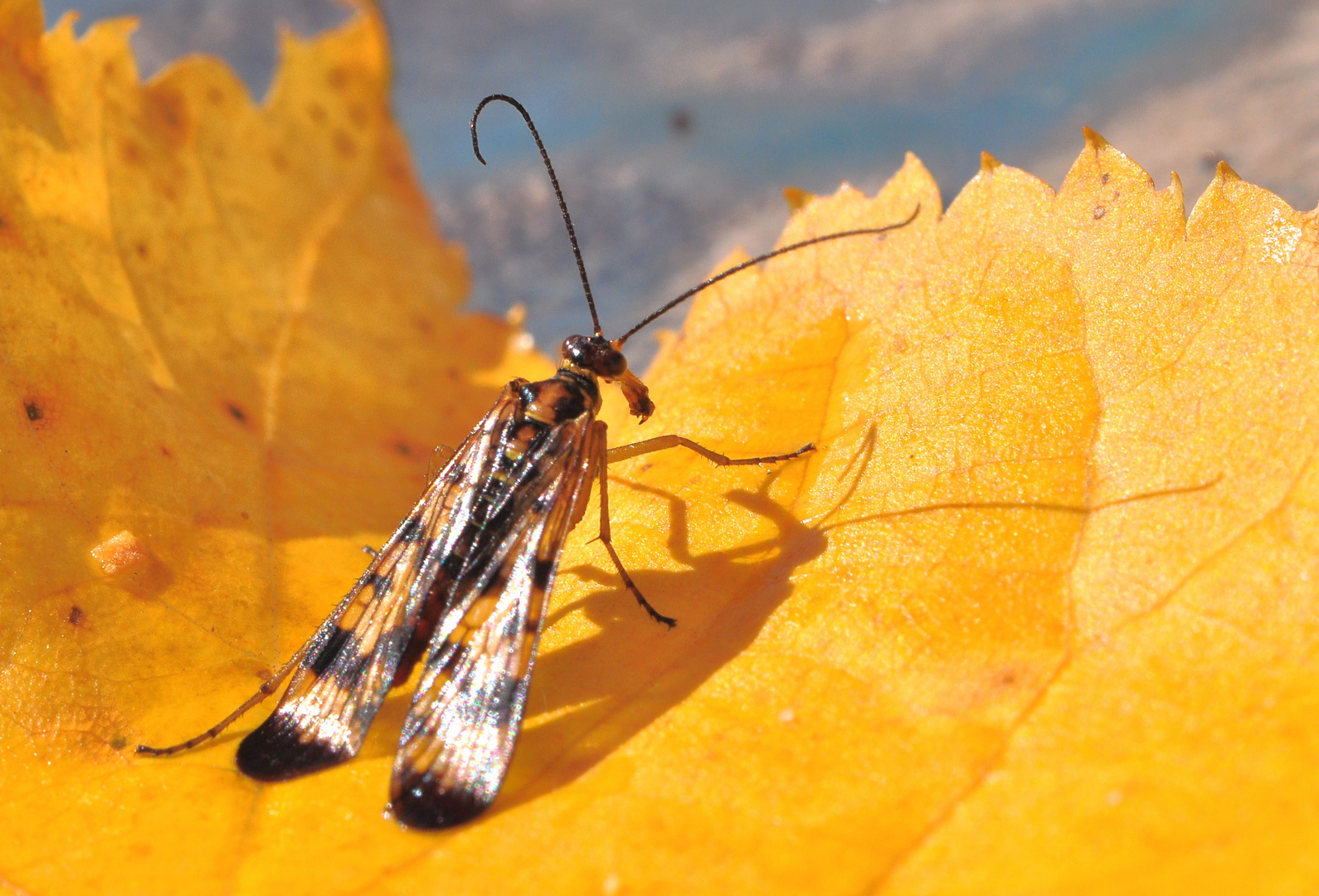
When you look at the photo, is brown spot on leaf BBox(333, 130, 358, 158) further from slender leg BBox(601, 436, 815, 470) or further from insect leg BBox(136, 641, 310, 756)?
insect leg BBox(136, 641, 310, 756)

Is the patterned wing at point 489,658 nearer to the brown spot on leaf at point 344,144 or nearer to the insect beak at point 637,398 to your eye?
the insect beak at point 637,398

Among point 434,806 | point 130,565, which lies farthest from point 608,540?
point 130,565

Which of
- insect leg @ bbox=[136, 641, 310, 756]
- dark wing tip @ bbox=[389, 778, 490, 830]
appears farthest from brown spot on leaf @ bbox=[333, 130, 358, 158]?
dark wing tip @ bbox=[389, 778, 490, 830]

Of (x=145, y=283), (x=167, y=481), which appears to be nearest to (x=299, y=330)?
(x=145, y=283)

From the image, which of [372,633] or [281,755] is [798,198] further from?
[281,755]

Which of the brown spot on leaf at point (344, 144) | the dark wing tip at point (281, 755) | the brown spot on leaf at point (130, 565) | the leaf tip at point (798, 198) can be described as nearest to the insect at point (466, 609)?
the dark wing tip at point (281, 755)
